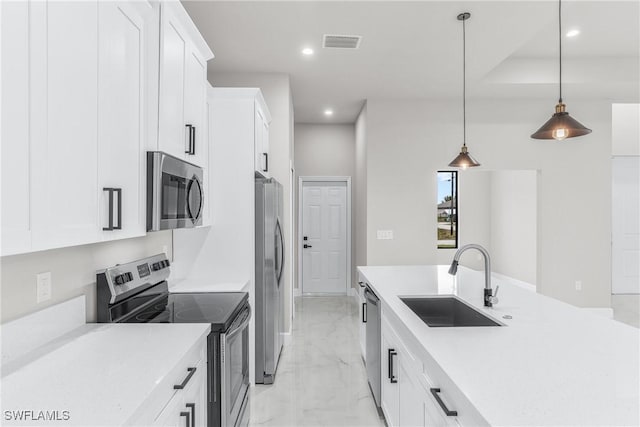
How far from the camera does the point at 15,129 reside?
955 millimetres

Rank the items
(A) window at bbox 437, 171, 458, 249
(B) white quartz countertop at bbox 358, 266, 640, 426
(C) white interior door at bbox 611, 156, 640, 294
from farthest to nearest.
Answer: (A) window at bbox 437, 171, 458, 249, (C) white interior door at bbox 611, 156, 640, 294, (B) white quartz countertop at bbox 358, 266, 640, 426

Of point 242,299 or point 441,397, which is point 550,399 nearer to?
point 441,397

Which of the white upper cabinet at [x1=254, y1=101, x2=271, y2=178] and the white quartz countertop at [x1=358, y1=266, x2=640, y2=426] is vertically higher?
the white upper cabinet at [x1=254, y1=101, x2=271, y2=178]

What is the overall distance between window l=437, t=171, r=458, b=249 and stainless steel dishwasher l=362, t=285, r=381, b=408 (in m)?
4.31

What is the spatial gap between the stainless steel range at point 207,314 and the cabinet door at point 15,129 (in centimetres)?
87

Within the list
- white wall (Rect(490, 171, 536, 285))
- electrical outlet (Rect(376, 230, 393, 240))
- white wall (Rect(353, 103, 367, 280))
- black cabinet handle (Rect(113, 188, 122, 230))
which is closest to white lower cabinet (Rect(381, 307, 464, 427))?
black cabinet handle (Rect(113, 188, 122, 230))

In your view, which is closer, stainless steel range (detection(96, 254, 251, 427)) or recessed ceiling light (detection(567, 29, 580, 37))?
stainless steel range (detection(96, 254, 251, 427))

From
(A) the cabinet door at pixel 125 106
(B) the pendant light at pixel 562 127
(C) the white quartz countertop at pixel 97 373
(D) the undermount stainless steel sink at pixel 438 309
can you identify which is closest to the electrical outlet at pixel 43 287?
(C) the white quartz countertop at pixel 97 373

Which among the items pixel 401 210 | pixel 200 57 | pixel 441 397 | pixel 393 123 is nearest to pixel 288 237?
pixel 401 210

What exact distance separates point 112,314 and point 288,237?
275 cm

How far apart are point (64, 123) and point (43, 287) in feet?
2.34

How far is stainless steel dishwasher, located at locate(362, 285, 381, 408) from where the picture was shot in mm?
2476

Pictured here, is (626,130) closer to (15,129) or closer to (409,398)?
(409,398)

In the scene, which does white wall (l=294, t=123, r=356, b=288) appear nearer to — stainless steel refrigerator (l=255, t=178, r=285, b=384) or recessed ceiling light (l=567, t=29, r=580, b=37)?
stainless steel refrigerator (l=255, t=178, r=285, b=384)
